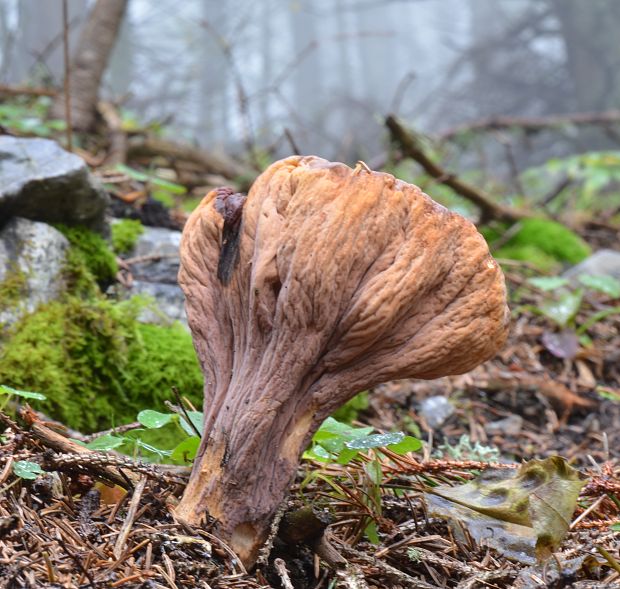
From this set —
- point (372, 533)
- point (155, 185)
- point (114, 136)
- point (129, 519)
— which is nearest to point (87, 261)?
point (129, 519)

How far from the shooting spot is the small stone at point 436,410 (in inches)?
137

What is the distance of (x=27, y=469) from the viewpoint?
1.78 m

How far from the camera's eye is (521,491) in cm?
189

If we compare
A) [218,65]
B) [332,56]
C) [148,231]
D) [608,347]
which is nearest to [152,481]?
[148,231]

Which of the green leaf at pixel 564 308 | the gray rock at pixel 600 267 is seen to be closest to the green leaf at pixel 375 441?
the green leaf at pixel 564 308

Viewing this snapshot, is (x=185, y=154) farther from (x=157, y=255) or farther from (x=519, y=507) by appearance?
(x=519, y=507)

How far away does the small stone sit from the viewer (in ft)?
11.4

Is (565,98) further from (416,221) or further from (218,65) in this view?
(218,65)

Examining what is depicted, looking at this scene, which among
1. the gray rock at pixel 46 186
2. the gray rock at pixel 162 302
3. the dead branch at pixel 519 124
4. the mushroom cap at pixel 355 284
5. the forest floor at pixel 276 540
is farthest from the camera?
the dead branch at pixel 519 124

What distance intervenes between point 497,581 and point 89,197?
2.61 meters

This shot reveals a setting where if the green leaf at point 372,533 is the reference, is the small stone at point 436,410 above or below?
below

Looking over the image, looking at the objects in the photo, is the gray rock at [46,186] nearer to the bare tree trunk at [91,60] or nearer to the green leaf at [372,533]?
the green leaf at [372,533]

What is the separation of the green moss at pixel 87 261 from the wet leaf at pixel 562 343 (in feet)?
9.28

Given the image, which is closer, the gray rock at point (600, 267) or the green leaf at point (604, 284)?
the green leaf at point (604, 284)
